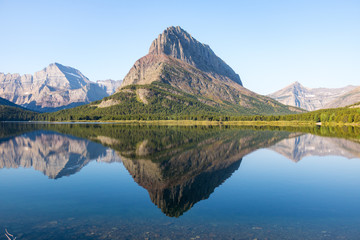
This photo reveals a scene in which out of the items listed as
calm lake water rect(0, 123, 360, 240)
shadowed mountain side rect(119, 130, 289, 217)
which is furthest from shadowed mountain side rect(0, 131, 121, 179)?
shadowed mountain side rect(119, 130, 289, 217)

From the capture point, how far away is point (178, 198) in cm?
2620

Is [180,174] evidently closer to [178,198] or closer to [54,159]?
[178,198]

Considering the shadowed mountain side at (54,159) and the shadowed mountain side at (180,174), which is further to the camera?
the shadowed mountain side at (54,159)

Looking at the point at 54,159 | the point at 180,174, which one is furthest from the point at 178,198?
the point at 54,159

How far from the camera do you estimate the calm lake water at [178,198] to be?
1909cm

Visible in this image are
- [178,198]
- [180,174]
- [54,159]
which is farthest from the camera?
[54,159]

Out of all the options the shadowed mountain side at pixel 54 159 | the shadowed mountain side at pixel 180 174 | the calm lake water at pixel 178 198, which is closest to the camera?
the calm lake water at pixel 178 198

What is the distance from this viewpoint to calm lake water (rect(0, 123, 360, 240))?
1909 cm

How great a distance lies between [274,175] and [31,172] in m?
38.8

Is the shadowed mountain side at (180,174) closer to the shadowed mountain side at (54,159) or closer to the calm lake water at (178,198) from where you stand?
the calm lake water at (178,198)

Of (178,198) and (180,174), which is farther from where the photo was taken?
(180,174)

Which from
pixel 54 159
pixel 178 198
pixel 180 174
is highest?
pixel 180 174

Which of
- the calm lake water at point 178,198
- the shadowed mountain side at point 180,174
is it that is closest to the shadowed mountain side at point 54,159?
the calm lake water at point 178,198

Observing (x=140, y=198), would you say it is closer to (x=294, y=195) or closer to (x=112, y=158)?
(x=294, y=195)
